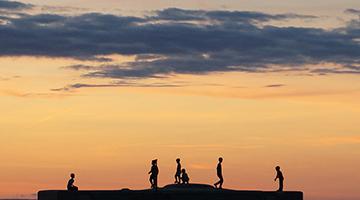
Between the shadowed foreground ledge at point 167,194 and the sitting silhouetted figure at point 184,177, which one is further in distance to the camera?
the sitting silhouetted figure at point 184,177

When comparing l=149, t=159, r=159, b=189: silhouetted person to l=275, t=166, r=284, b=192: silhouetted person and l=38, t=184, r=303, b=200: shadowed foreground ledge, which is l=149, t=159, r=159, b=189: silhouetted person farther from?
l=275, t=166, r=284, b=192: silhouetted person

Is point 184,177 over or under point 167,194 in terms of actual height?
over

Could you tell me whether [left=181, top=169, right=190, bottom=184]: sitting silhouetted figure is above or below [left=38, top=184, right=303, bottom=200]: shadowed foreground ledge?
above

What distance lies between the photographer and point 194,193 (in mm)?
65875

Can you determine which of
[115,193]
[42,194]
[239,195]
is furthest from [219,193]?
[42,194]

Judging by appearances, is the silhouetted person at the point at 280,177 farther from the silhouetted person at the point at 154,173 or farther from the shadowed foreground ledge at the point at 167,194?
the silhouetted person at the point at 154,173

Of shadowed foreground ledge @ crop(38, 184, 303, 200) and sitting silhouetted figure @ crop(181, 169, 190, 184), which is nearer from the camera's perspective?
shadowed foreground ledge @ crop(38, 184, 303, 200)

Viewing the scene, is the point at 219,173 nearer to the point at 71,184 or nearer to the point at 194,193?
→ the point at 194,193

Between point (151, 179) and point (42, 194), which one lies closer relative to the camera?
point (151, 179)

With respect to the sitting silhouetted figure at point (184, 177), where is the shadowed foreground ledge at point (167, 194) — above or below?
below

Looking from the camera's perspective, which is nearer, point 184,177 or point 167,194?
point 167,194

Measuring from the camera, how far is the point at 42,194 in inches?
2709

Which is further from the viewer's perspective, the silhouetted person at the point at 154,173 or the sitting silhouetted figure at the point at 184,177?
the sitting silhouetted figure at the point at 184,177

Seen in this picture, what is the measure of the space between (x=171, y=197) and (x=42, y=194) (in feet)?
25.2
